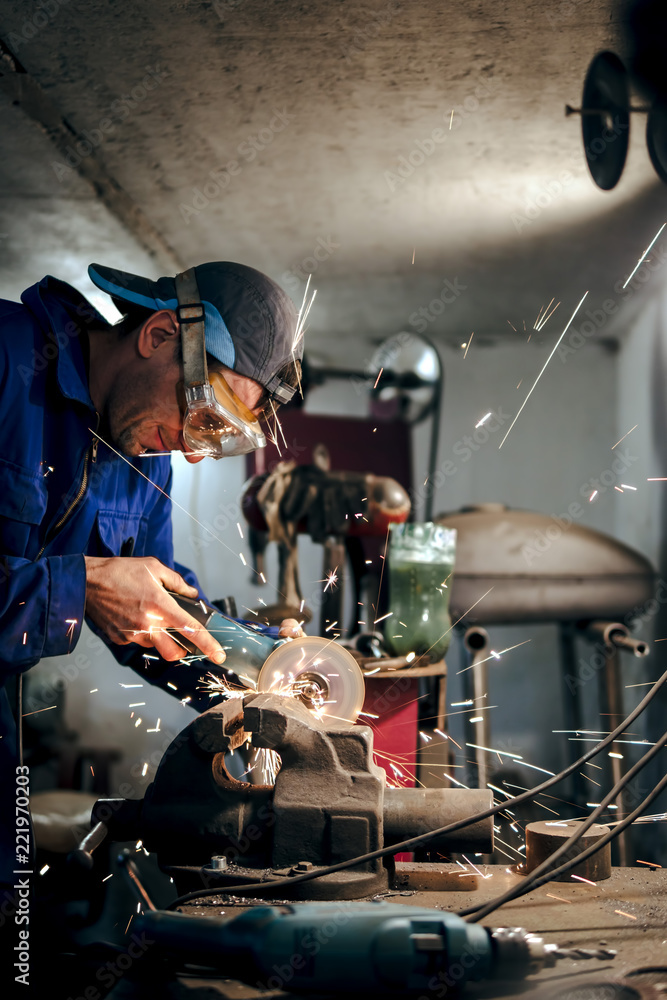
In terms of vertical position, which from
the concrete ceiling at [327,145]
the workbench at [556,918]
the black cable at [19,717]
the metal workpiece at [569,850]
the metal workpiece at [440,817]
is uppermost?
the concrete ceiling at [327,145]

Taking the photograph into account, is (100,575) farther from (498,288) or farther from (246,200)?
(498,288)

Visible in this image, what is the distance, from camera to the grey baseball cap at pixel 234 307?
178 cm

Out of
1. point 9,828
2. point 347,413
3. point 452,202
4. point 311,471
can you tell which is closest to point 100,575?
point 9,828

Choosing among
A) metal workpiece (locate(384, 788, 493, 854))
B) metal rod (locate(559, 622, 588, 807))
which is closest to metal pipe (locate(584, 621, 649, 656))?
metal rod (locate(559, 622, 588, 807))

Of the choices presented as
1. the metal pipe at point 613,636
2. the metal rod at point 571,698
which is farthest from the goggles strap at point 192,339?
the metal rod at point 571,698

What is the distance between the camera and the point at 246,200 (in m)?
3.65

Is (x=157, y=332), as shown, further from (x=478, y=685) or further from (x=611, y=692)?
(x=611, y=692)

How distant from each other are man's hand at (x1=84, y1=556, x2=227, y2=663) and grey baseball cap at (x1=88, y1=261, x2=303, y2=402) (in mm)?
557

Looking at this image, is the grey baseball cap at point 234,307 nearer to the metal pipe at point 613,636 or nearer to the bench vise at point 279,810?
the bench vise at point 279,810

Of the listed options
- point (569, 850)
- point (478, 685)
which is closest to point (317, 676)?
point (569, 850)

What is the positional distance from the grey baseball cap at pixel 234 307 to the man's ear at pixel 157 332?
3cm

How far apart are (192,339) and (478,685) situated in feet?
6.27

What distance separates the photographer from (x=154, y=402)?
1.86 metres

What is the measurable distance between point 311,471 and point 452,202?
1658mm
